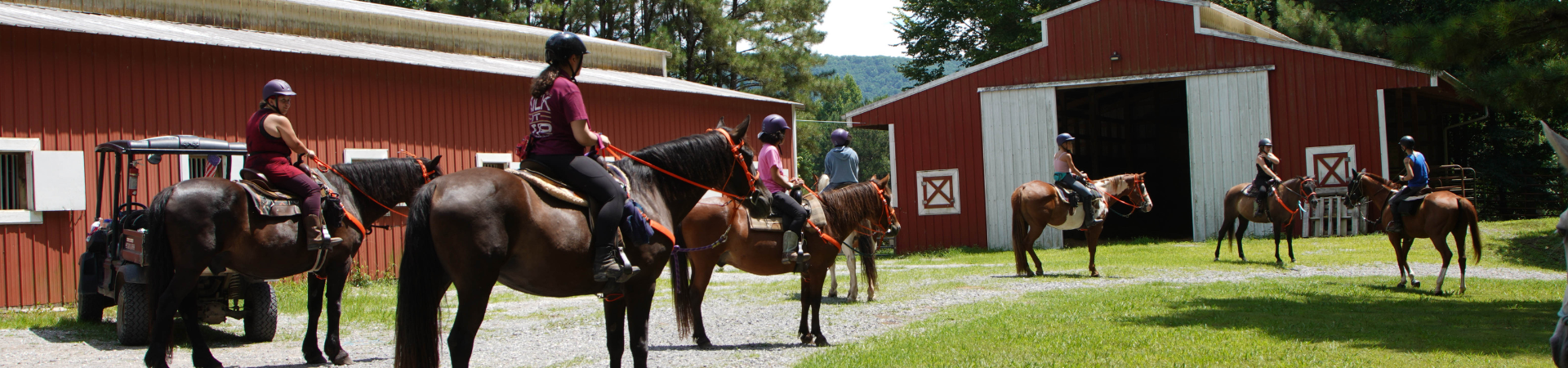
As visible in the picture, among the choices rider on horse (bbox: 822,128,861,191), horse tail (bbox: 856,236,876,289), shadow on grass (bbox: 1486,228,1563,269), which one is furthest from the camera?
shadow on grass (bbox: 1486,228,1563,269)

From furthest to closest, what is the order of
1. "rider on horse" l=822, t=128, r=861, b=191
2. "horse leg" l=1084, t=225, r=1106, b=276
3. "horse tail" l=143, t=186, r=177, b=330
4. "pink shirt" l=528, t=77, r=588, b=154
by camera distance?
"horse leg" l=1084, t=225, r=1106, b=276
"rider on horse" l=822, t=128, r=861, b=191
"horse tail" l=143, t=186, r=177, b=330
"pink shirt" l=528, t=77, r=588, b=154

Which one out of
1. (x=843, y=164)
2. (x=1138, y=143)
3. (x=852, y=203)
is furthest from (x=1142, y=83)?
(x=852, y=203)

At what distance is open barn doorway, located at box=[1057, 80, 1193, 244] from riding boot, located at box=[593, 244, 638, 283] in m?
18.9

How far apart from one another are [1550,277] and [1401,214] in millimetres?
3090

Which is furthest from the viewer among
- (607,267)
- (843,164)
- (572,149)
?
(843,164)

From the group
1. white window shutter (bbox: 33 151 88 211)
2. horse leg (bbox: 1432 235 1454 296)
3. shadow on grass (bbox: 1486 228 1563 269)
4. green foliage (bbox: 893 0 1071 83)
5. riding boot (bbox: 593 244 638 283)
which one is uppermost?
green foliage (bbox: 893 0 1071 83)

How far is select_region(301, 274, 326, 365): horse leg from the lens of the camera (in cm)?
685

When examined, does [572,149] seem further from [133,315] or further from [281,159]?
[133,315]

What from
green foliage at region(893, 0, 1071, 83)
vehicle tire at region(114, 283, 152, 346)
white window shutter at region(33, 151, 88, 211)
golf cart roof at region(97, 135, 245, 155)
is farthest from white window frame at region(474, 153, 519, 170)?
green foliage at region(893, 0, 1071, 83)

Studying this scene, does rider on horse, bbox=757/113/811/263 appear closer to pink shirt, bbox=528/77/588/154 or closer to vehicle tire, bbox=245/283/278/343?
pink shirt, bbox=528/77/588/154

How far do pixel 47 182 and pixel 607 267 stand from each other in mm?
9543

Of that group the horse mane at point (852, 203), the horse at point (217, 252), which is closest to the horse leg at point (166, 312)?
the horse at point (217, 252)

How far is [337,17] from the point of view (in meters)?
17.1

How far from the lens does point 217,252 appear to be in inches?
258
